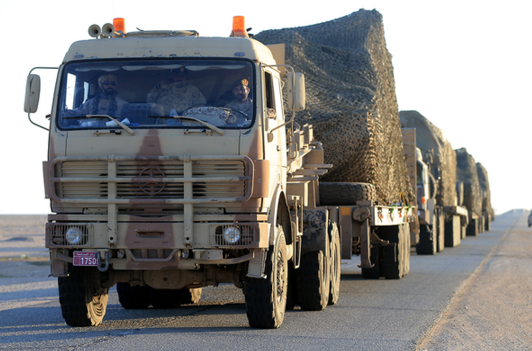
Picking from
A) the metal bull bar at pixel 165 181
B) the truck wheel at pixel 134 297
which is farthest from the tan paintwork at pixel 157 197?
the truck wheel at pixel 134 297

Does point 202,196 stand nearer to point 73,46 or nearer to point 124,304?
point 73,46

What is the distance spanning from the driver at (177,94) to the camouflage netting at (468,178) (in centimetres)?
3340

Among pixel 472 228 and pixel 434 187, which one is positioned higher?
pixel 434 187

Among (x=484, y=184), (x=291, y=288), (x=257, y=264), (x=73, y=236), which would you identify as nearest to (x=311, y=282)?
(x=291, y=288)

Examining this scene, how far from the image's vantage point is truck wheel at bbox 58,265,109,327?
7852 millimetres

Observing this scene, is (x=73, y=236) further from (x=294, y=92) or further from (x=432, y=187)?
(x=432, y=187)

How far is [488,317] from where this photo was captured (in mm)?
9086

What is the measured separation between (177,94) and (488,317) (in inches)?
183

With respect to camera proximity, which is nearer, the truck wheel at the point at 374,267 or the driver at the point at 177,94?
the driver at the point at 177,94

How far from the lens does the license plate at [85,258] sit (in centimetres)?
734

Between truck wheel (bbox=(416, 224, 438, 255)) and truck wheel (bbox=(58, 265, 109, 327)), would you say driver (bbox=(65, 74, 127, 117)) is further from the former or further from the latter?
truck wheel (bbox=(416, 224, 438, 255))

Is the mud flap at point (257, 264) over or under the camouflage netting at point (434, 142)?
under

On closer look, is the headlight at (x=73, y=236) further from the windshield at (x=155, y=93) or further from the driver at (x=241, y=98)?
the driver at (x=241, y=98)

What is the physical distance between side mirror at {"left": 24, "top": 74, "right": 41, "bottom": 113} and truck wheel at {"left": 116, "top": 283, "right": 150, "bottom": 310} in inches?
122
